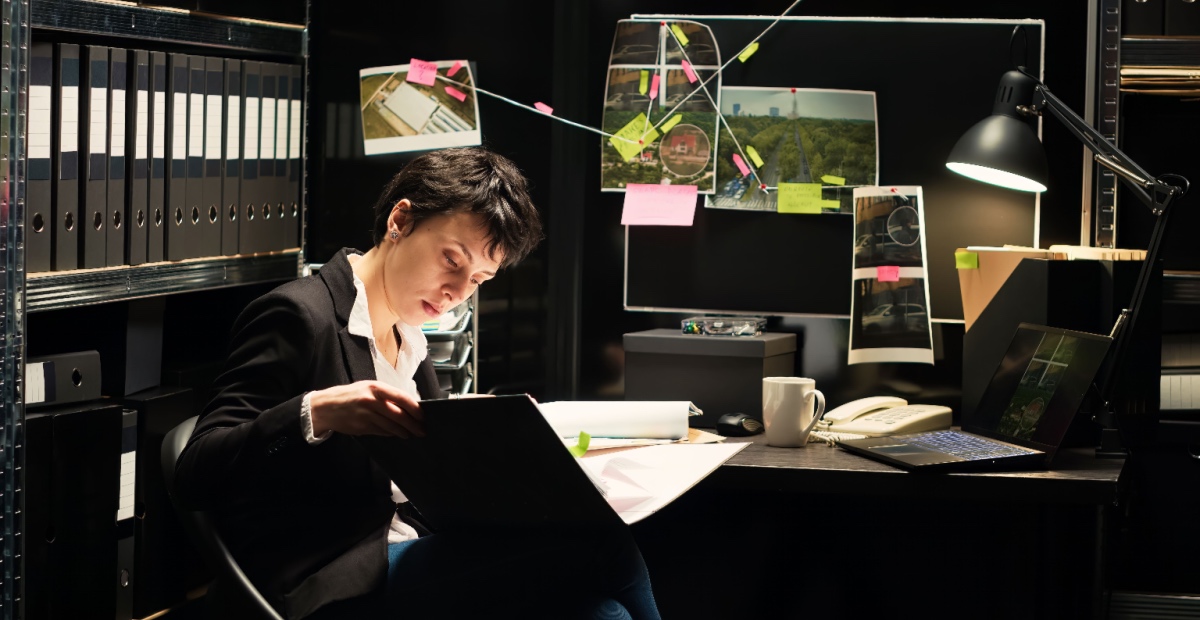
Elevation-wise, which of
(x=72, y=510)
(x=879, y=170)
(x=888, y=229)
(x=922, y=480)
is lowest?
(x=72, y=510)

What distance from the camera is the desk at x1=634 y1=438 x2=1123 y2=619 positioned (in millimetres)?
2082

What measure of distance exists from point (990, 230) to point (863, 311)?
0.28 m

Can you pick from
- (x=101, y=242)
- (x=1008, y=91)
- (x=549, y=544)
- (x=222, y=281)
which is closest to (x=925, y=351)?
(x=1008, y=91)

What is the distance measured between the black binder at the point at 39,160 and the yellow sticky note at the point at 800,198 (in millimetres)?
1270

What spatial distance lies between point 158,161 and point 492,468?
1051 mm

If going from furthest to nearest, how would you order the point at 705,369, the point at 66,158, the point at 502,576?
the point at 705,369, the point at 66,158, the point at 502,576

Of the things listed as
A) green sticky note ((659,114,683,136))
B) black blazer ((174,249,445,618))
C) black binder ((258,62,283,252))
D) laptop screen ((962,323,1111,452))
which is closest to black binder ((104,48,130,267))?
black binder ((258,62,283,252))

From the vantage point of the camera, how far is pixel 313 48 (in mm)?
2488

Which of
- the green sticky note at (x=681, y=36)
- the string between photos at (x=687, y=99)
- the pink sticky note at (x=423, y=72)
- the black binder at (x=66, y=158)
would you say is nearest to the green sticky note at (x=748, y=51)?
the string between photos at (x=687, y=99)

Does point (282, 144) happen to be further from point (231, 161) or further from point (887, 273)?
point (887, 273)

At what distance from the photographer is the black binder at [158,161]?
202cm

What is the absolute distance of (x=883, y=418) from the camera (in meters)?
2.06

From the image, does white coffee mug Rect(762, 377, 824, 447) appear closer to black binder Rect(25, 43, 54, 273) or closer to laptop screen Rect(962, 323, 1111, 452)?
laptop screen Rect(962, 323, 1111, 452)

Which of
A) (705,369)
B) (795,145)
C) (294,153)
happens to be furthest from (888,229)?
(294,153)
